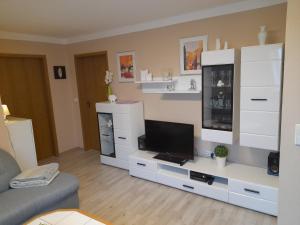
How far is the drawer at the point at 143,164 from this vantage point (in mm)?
3283

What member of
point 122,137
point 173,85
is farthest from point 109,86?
point 173,85

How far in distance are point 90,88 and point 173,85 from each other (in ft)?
6.61

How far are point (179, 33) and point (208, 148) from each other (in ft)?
5.74

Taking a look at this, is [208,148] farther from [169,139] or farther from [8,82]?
[8,82]

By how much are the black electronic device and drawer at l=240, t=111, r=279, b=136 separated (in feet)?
2.51

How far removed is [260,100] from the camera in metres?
2.41

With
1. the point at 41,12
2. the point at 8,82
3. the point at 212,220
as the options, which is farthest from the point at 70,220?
the point at 8,82

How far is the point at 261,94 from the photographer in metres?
2.40

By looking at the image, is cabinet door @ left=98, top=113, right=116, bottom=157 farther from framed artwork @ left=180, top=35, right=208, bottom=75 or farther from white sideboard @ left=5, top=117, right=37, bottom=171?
framed artwork @ left=180, top=35, right=208, bottom=75

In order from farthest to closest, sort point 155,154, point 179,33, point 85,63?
point 85,63 < point 155,154 < point 179,33

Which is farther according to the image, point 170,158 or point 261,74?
point 170,158

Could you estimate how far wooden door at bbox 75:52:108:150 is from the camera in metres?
4.39

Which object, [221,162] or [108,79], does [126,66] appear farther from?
[221,162]

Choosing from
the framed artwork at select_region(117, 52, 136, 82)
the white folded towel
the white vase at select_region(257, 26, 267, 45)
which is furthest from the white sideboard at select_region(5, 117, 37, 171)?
the white vase at select_region(257, 26, 267, 45)
